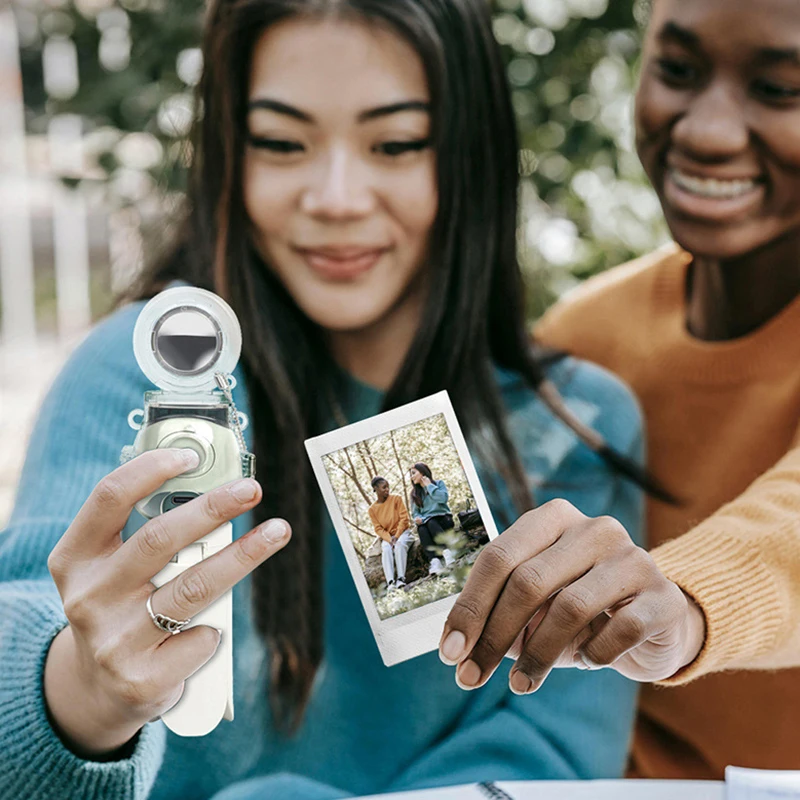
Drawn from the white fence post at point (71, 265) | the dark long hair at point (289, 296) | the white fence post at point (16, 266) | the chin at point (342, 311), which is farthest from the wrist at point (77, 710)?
the white fence post at point (71, 265)

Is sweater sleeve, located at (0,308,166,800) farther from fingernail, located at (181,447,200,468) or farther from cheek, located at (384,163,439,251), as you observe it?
cheek, located at (384,163,439,251)

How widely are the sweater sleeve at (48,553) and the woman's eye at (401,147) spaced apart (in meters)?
0.40

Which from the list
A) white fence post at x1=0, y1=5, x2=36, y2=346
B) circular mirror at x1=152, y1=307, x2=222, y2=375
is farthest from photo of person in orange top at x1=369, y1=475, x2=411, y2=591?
white fence post at x1=0, y1=5, x2=36, y2=346

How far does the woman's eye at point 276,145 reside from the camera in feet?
4.18

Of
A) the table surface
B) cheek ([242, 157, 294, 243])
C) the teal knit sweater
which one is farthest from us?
cheek ([242, 157, 294, 243])

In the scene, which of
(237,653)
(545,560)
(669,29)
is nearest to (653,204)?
(669,29)

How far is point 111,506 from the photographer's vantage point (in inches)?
29.2

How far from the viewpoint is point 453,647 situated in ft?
2.63

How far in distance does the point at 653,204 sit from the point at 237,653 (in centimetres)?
132

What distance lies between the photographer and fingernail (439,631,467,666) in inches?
31.5

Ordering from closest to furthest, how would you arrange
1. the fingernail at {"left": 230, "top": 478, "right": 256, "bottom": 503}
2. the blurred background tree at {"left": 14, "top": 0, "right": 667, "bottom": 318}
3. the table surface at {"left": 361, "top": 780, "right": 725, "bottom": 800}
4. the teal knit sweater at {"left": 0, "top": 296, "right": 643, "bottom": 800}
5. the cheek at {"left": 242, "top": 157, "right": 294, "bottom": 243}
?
the fingernail at {"left": 230, "top": 478, "right": 256, "bottom": 503} → the table surface at {"left": 361, "top": 780, "right": 725, "bottom": 800} → the teal knit sweater at {"left": 0, "top": 296, "right": 643, "bottom": 800} → the cheek at {"left": 242, "top": 157, "right": 294, "bottom": 243} → the blurred background tree at {"left": 14, "top": 0, "right": 667, "bottom": 318}

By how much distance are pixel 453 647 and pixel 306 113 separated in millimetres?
735

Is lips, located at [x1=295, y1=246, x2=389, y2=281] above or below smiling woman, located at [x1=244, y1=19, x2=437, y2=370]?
below

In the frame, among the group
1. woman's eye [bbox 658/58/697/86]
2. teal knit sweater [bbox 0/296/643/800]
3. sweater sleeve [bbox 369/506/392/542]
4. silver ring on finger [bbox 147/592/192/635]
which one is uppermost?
woman's eye [bbox 658/58/697/86]
